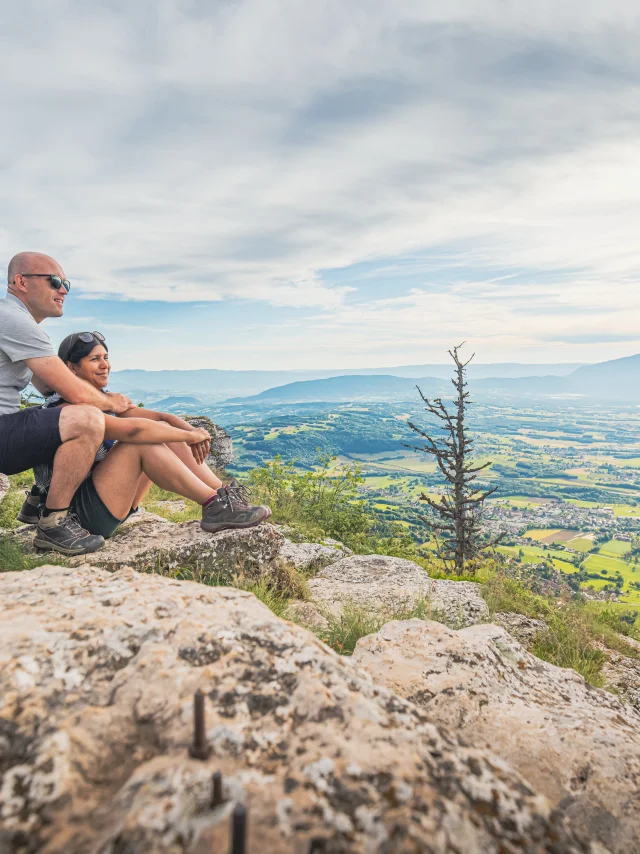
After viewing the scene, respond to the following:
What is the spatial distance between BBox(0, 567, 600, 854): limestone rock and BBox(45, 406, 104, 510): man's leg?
2474 mm

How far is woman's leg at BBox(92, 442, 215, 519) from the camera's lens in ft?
17.7

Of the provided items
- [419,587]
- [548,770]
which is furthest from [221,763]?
[419,587]

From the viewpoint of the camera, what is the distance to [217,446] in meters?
18.0

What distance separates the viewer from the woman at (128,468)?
5301 millimetres

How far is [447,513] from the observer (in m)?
17.8

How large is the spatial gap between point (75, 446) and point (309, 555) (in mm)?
5454

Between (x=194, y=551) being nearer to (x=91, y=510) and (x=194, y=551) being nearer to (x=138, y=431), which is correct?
(x=91, y=510)

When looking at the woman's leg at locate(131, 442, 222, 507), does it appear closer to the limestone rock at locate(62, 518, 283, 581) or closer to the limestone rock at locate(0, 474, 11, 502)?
the limestone rock at locate(62, 518, 283, 581)

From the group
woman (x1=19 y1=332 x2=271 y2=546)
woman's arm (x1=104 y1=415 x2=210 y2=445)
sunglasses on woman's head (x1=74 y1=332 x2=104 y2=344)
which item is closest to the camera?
woman's arm (x1=104 y1=415 x2=210 y2=445)

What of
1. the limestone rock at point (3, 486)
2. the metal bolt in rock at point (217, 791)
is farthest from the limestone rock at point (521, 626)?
the limestone rock at point (3, 486)

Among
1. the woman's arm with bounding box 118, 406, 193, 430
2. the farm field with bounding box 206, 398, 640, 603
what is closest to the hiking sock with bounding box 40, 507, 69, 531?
the woman's arm with bounding box 118, 406, 193, 430

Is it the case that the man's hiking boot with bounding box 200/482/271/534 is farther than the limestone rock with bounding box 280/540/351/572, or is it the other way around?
the limestone rock with bounding box 280/540/351/572

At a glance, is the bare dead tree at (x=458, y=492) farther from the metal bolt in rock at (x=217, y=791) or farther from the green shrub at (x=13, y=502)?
the metal bolt in rock at (x=217, y=791)

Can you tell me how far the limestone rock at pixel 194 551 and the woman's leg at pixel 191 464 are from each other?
2.30ft
